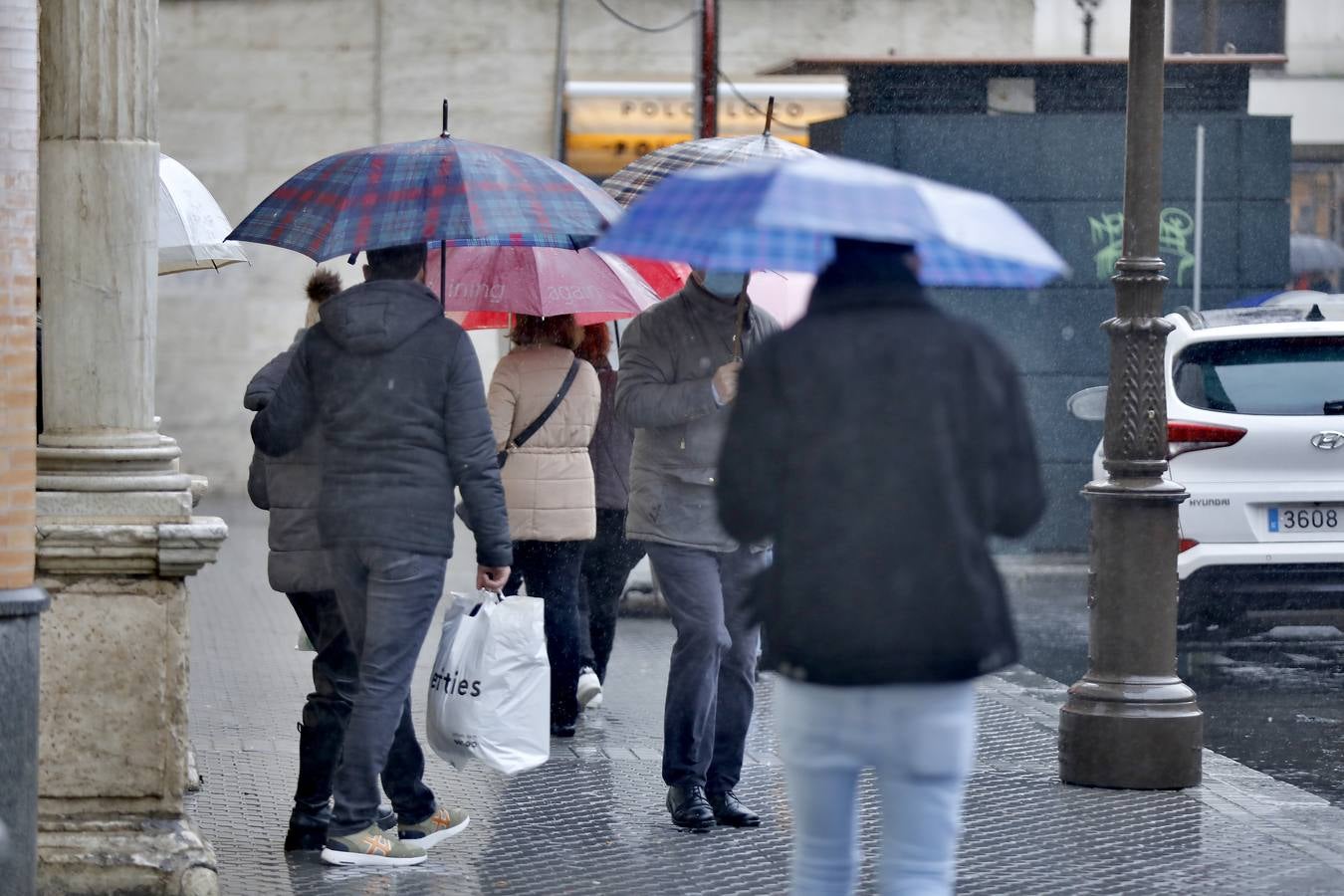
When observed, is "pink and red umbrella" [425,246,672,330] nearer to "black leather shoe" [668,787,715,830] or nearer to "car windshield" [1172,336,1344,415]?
"black leather shoe" [668,787,715,830]

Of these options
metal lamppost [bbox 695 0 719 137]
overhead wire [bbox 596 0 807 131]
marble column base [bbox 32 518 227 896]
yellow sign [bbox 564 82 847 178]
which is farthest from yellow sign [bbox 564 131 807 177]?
marble column base [bbox 32 518 227 896]

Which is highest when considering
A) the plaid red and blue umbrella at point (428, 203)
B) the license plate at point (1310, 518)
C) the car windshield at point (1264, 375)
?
the plaid red and blue umbrella at point (428, 203)

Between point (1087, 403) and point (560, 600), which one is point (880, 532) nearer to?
point (560, 600)

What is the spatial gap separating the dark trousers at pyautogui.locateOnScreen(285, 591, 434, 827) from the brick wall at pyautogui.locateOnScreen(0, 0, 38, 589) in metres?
1.37

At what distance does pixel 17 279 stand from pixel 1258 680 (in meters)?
6.95

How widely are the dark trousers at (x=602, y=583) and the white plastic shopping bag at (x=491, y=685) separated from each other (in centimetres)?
233

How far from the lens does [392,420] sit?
5.84m

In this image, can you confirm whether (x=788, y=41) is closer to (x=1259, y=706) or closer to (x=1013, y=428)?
(x=1259, y=706)

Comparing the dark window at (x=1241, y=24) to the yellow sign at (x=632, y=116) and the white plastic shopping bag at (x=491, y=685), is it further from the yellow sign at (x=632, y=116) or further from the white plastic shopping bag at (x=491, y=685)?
the white plastic shopping bag at (x=491, y=685)

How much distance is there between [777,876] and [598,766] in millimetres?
1809

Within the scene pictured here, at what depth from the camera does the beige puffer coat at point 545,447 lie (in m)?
8.02

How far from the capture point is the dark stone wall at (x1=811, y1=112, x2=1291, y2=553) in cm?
1554

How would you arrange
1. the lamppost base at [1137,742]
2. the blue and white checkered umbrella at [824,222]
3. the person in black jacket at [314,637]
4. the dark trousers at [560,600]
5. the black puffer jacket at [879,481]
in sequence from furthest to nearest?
the dark trousers at [560,600], the lamppost base at [1137,742], the person in black jacket at [314,637], the blue and white checkered umbrella at [824,222], the black puffer jacket at [879,481]

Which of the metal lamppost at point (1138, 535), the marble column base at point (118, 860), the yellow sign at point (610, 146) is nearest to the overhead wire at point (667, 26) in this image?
the yellow sign at point (610, 146)
